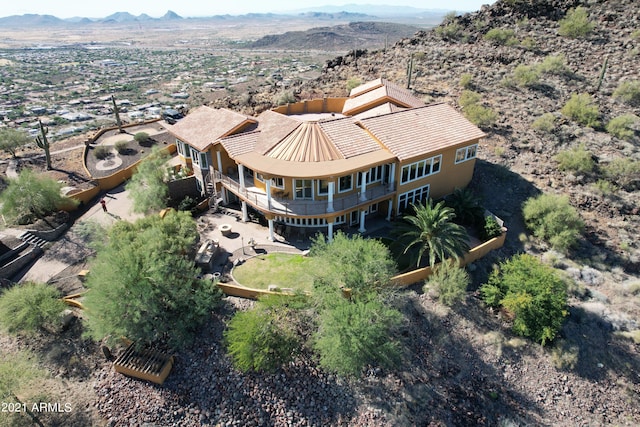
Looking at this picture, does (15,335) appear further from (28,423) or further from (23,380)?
(28,423)

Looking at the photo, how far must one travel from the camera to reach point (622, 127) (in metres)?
36.8

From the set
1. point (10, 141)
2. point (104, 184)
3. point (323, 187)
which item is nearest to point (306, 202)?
point (323, 187)

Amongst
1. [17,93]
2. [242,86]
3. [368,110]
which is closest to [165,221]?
[368,110]

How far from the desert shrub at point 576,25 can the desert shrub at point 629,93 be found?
1312cm

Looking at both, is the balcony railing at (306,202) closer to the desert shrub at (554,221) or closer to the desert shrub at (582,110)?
the desert shrub at (554,221)

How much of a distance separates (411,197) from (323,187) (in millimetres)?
7117

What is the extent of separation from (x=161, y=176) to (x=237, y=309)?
15.9 m

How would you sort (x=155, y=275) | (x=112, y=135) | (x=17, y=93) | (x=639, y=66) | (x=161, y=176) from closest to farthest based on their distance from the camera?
(x=155, y=275), (x=161, y=176), (x=639, y=66), (x=112, y=135), (x=17, y=93)

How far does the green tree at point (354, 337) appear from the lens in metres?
18.5

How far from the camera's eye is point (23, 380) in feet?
63.2

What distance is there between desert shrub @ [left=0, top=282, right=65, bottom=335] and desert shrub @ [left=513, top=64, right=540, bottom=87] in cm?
4999

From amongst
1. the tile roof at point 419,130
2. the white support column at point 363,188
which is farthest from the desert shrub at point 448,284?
the tile roof at point 419,130

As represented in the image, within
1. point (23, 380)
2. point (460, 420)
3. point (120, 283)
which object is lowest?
point (460, 420)

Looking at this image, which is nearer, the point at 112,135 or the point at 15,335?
the point at 15,335
